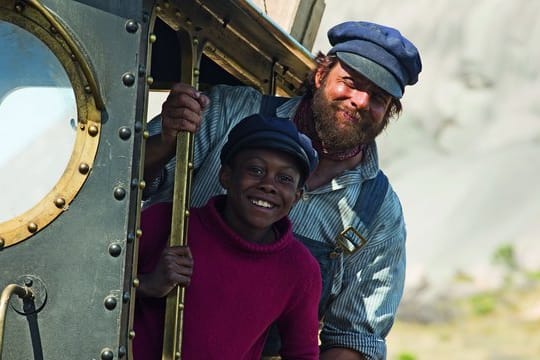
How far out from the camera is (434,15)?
58.4ft

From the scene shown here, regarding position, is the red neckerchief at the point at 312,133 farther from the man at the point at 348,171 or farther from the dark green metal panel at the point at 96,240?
the dark green metal panel at the point at 96,240

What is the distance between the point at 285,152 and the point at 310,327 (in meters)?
0.51

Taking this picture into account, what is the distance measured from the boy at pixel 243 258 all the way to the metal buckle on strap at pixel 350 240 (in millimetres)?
420

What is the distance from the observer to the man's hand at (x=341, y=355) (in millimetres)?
4426

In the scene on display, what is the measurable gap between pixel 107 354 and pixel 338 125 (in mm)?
1348

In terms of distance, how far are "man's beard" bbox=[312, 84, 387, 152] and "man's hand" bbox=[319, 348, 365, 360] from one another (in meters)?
0.65

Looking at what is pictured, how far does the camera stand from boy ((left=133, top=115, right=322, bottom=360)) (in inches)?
140

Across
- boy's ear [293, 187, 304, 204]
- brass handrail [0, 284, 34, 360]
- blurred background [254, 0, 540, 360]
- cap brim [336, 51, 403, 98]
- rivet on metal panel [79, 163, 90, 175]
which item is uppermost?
blurred background [254, 0, 540, 360]

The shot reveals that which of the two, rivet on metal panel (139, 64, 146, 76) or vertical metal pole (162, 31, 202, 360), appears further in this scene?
vertical metal pole (162, 31, 202, 360)

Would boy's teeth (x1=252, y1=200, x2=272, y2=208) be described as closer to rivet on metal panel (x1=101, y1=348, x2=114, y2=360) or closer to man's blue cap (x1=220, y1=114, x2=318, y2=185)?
man's blue cap (x1=220, y1=114, x2=318, y2=185)

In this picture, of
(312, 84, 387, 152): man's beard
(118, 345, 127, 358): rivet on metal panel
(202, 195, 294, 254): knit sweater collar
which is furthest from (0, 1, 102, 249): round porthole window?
(312, 84, 387, 152): man's beard

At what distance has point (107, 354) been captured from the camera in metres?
3.12

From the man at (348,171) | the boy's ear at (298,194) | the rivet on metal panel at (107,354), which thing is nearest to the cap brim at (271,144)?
the boy's ear at (298,194)

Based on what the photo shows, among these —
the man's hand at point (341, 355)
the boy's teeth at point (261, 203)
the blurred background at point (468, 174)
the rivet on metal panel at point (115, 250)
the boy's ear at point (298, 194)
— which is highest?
the blurred background at point (468, 174)
